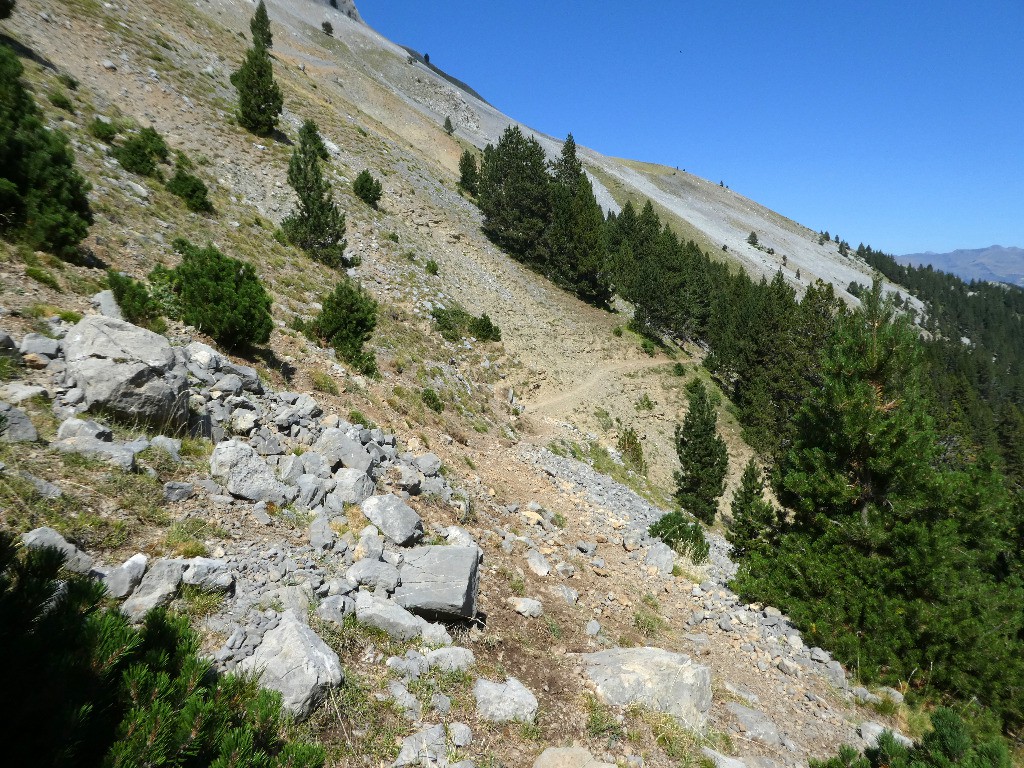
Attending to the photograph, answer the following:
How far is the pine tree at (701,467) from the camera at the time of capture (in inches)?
898

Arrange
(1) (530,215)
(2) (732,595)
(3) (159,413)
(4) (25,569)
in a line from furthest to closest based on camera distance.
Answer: (1) (530,215), (2) (732,595), (3) (159,413), (4) (25,569)

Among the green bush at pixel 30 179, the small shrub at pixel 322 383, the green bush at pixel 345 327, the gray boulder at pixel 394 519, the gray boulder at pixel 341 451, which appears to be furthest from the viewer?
the green bush at pixel 345 327

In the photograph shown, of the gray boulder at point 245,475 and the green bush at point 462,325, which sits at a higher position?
the gray boulder at point 245,475

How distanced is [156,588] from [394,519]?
318cm

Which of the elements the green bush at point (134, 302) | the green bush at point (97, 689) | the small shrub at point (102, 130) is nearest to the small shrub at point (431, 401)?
the green bush at point (134, 302)

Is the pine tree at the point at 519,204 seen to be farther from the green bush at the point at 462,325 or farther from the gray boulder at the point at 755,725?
the gray boulder at the point at 755,725

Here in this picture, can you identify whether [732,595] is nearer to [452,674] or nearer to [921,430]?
[921,430]

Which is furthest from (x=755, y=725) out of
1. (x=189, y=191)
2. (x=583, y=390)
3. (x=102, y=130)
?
(x=583, y=390)

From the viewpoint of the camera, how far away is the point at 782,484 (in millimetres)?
10461

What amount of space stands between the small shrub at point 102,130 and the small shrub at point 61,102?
2.57ft

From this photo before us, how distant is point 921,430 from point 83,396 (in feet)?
44.5

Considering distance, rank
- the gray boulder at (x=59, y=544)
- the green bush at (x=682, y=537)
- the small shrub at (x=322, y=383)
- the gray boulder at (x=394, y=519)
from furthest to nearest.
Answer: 1. the green bush at (x=682, y=537)
2. the small shrub at (x=322, y=383)
3. the gray boulder at (x=394, y=519)
4. the gray boulder at (x=59, y=544)

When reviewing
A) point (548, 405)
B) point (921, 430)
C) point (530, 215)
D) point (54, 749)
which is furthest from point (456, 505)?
point (530, 215)

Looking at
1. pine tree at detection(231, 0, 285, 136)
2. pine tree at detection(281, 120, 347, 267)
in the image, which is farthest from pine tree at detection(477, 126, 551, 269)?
pine tree at detection(281, 120, 347, 267)
